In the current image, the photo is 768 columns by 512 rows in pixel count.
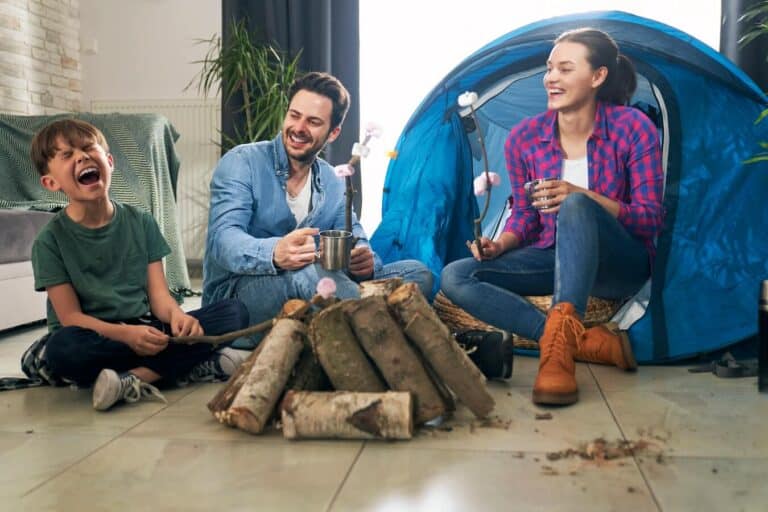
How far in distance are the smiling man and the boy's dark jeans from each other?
0.57 feet

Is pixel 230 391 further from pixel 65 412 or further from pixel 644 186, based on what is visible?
pixel 644 186

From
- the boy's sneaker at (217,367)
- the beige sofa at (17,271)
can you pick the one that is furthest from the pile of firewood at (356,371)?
the beige sofa at (17,271)

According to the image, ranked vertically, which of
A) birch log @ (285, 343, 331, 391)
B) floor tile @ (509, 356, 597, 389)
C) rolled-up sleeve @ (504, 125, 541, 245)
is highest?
rolled-up sleeve @ (504, 125, 541, 245)

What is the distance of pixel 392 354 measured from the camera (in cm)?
143

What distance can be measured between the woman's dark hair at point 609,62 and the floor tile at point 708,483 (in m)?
1.18

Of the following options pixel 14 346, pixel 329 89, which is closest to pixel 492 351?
pixel 329 89

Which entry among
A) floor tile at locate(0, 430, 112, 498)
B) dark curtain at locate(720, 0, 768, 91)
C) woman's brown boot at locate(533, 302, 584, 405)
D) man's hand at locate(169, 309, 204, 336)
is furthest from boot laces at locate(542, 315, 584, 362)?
dark curtain at locate(720, 0, 768, 91)

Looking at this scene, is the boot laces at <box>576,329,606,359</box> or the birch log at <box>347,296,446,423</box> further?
the boot laces at <box>576,329,606,359</box>

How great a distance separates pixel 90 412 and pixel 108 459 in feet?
1.09

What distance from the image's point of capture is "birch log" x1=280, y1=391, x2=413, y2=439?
1341 mm

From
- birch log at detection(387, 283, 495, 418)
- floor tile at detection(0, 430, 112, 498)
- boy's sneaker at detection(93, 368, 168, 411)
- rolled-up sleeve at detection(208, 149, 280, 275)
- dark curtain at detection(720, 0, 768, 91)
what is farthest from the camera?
dark curtain at detection(720, 0, 768, 91)

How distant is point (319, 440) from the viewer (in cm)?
137

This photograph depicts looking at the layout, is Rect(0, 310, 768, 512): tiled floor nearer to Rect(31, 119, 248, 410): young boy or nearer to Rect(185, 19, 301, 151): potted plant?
Rect(31, 119, 248, 410): young boy

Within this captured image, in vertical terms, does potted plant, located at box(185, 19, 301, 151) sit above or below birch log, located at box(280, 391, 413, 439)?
above
